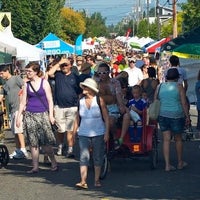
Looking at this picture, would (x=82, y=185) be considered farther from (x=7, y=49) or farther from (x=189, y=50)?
(x=7, y=49)

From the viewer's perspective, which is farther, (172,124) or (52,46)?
(52,46)

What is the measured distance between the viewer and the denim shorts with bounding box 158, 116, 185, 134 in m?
12.4

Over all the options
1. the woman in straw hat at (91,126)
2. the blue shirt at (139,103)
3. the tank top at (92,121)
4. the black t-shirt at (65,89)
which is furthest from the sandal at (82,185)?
the black t-shirt at (65,89)

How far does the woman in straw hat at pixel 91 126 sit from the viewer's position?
422 inches

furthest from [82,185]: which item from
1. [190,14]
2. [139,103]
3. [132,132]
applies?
[190,14]

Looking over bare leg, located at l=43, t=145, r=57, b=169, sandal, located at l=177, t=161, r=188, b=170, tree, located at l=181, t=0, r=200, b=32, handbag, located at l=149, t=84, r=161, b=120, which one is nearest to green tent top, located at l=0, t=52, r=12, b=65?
bare leg, located at l=43, t=145, r=57, b=169

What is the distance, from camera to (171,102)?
40.6 ft

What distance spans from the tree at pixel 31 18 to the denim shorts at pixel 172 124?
124ft

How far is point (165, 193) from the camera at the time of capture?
10.3 metres

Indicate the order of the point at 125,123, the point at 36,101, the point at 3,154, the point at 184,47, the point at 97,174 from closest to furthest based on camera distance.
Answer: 1. the point at 97,174
2. the point at 125,123
3. the point at 36,101
4. the point at 3,154
5. the point at 184,47

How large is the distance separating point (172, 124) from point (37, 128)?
217cm

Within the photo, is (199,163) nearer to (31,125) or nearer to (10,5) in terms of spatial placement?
(31,125)

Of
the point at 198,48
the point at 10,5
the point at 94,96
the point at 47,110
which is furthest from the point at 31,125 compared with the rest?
the point at 10,5

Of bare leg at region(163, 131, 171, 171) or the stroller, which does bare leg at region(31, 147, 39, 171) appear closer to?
the stroller
